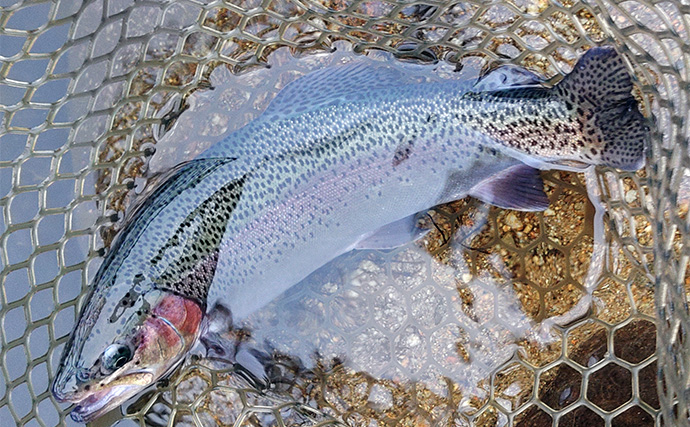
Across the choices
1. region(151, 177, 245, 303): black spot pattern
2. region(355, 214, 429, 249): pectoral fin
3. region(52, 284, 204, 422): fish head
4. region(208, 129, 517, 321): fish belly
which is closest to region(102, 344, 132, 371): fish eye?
region(52, 284, 204, 422): fish head

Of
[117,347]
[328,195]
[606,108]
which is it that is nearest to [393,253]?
[328,195]

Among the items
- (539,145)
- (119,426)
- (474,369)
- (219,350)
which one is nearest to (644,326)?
(474,369)

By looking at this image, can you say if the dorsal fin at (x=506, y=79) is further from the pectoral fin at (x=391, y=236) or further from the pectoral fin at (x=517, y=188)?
the pectoral fin at (x=391, y=236)

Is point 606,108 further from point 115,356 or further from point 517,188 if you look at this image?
point 115,356

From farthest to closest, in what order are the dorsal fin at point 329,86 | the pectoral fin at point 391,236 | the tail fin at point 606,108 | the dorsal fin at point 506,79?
the pectoral fin at point 391,236
the dorsal fin at point 329,86
the dorsal fin at point 506,79
the tail fin at point 606,108

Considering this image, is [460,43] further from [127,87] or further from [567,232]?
[127,87]

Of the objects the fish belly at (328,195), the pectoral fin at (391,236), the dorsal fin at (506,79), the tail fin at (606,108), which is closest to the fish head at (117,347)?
the fish belly at (328,195)

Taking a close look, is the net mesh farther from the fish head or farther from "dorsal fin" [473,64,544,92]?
the fish head
